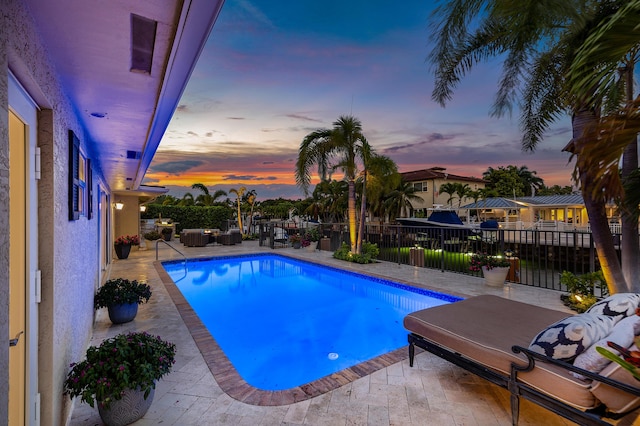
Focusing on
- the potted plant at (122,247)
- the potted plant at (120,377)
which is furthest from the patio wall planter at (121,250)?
the potted plant at (120,377)

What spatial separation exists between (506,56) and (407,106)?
25.6ft

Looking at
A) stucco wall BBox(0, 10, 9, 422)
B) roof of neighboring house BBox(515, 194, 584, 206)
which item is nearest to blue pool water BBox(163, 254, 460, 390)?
stucco wall BBox(0, 10, 9, 422)

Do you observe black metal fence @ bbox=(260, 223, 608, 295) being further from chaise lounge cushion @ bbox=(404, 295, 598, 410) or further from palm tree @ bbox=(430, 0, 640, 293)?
chaise lounge cushion @ bbox=(404, 295, 598, 410)

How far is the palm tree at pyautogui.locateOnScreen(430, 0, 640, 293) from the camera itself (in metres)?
3.43

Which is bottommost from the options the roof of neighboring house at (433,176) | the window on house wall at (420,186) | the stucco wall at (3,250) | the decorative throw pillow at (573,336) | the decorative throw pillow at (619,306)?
the decorative throw pillow at (573,336)

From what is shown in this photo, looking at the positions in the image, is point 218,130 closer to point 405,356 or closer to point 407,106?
point 407,106

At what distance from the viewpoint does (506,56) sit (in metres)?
5.87

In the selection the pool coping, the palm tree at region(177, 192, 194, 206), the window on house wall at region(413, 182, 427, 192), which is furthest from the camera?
the window on house wall at region(413, 182, 427, 192)

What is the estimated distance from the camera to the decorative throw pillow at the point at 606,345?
6.83 feet

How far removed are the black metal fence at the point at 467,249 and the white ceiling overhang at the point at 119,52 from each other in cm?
655

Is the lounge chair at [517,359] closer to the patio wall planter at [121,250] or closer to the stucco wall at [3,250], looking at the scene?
the stucco wall at [3,250]


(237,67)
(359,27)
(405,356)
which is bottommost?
(405,356)

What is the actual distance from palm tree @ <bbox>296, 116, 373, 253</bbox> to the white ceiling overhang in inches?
295

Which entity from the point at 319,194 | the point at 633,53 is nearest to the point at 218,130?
the point at 633,53
